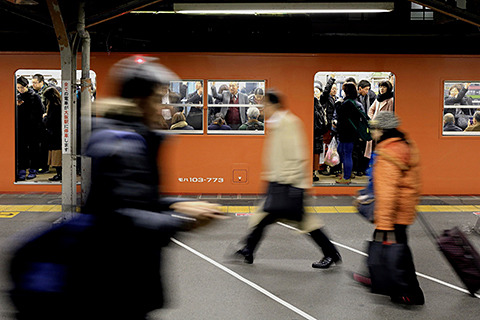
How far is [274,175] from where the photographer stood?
5484 mm

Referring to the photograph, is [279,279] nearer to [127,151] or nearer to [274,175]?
[274,175]

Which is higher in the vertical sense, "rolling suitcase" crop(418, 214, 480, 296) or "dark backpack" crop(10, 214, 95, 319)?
"dark backpack" crop(10, 214, 95, 319)

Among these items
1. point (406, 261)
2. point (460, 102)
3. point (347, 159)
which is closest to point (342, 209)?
point (347, 159)

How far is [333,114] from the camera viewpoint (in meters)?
11.6

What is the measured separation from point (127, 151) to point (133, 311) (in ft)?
2.15

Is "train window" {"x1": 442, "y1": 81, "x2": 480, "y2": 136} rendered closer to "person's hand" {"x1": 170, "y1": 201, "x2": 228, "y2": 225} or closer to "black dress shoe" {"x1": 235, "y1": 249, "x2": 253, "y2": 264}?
"black dress shoe" {"x1": 235, "y1": 249, "x2": 253, "y2": 264}

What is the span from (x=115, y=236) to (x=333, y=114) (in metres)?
9.88

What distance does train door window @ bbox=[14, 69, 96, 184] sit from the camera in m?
10.5

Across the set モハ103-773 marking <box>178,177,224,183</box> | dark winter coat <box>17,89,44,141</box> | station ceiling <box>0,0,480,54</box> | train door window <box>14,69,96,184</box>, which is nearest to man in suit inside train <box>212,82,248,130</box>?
station ceiling <box>0,0,480,54</box>

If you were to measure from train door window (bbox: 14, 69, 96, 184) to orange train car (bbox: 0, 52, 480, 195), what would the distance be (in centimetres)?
39

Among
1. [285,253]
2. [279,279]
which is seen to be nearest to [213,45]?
[285,253]

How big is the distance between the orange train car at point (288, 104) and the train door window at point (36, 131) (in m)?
0.39

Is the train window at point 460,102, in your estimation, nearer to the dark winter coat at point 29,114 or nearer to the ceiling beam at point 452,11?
the ceiling beam at point 452,11

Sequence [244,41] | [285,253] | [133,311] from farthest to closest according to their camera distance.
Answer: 1. [244,41]
2. [285,253]
3. [133,311]
